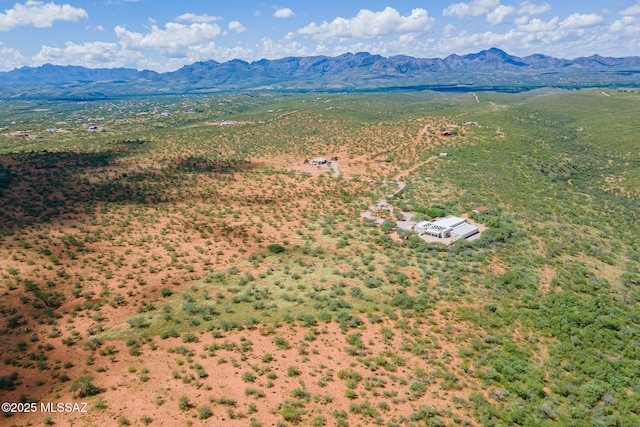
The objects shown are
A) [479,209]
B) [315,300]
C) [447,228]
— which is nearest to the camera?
[315,300]

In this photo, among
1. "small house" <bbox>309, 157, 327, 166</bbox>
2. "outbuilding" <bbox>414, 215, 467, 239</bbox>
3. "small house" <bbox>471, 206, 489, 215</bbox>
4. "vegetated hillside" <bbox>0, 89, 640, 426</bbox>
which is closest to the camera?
"vegetated hillside" <bbox>0, 89, 640, 426</bbox>

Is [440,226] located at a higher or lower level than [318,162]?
lower

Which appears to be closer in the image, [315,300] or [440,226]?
[315,300]

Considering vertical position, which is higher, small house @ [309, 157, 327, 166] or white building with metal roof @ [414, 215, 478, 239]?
small house @ [309, 157, 327, 166]

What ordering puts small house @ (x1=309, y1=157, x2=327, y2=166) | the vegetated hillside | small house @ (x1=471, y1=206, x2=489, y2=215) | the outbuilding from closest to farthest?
the vegetated hillside, the outbuilding, small house @ (x1=471, y1=206, x2=489, y2=215), small house @ (x1=309, y1=157, x2=327, y2=166)

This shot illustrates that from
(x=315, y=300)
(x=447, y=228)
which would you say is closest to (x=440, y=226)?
(x=447, y=228)

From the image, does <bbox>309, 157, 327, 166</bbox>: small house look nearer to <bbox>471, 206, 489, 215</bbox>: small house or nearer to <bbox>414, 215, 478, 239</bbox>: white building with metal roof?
<bbox>471, 206, 489, 215</bbox>: small house

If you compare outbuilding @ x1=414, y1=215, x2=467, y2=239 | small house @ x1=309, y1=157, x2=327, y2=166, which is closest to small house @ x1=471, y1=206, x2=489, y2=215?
outbuilding @ x1=414, y1=215, x2=467, y2=239

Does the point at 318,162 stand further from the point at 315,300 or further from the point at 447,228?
the point at 315,300

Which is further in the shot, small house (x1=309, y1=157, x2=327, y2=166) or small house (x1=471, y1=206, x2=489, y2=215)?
small house (x1=309, y1=157, x2=327, y2=166)

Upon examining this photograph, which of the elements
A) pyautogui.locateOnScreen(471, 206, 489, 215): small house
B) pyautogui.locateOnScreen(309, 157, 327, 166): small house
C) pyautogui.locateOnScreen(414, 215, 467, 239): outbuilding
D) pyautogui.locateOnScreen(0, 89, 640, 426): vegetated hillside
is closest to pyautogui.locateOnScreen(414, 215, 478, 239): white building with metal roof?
pyautogui.locateOnScreen(414, 215, 467, 239): outbuilding
